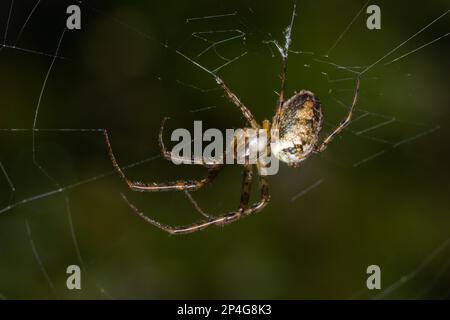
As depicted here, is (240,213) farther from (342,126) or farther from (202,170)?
(202,170)

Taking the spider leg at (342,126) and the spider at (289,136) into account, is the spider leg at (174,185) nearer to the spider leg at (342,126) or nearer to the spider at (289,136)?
the spider at (289,136)

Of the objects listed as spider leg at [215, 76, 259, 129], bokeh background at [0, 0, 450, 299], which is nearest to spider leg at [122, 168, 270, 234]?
spider leg at [215, 76, 259, 129]

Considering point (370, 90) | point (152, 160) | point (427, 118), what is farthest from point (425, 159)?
point (152, 160)

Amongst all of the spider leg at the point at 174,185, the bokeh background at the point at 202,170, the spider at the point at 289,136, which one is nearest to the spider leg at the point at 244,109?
the spider at the point at 289,136

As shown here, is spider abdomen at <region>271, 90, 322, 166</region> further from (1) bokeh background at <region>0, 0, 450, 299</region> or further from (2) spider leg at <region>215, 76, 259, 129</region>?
(1) bokeh background at <region>0, 0, 450, 299</region>

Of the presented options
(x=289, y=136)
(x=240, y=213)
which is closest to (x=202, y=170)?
(x=240, y=213)

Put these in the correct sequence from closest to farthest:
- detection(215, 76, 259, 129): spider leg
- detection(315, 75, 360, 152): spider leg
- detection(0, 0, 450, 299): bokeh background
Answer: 1. detection(215, 76, 259, 129): spider leg
2. detection(315, 75, 360, 152): spider leg
3. detection(0, 0, 450, 299): bokeh background

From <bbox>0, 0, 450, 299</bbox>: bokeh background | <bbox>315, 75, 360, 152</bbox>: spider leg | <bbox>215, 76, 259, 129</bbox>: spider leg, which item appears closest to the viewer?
<bbox>215, 76, 259, 129</bbox>: spider leg
